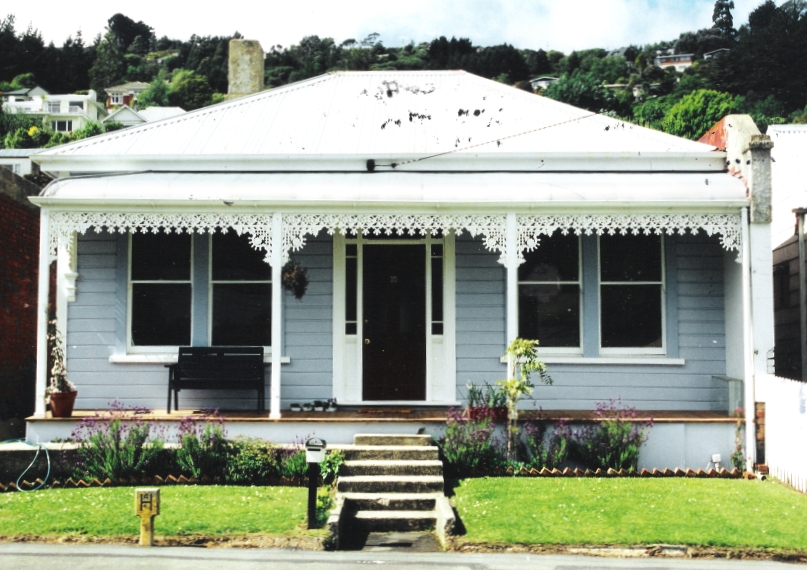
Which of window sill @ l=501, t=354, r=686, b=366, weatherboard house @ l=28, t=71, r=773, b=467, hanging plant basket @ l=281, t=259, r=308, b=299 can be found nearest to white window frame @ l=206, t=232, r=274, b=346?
weatherboard house @ l=28, t=71, r=773, b=467

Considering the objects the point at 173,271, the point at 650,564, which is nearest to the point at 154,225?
the point at 173,271

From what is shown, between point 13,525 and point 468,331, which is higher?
point 468,331

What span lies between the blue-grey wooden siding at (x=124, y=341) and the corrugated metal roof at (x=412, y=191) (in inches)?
54.2

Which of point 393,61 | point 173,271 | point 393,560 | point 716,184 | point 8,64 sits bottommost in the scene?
point 393,560

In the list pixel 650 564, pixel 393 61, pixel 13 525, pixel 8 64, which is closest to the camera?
pixel 650 564

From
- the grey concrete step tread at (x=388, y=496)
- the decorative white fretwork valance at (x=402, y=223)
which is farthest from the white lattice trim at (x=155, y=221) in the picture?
the grey concrete step tread at (x=388, y=496)

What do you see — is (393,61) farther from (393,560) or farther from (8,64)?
(393,560)

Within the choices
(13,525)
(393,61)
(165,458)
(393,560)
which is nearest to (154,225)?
(165,458)

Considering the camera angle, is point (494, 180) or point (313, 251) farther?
point (313, 251)

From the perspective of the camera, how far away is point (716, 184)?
1044cm

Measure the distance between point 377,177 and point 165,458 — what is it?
4.47 m

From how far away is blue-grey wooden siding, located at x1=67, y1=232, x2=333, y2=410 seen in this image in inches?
456

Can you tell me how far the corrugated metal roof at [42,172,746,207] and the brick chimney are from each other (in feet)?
18.9

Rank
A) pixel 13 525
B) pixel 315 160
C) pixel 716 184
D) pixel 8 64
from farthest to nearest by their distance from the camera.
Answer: pixel 8 64
pixel 315 160
pixel 716 184
pixel 13 525
